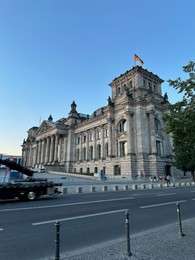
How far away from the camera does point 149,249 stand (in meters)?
4.87

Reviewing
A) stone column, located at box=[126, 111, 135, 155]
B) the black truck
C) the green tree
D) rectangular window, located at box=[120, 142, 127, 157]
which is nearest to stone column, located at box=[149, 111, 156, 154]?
stone column, located at box=[126, 111, 135, 155]

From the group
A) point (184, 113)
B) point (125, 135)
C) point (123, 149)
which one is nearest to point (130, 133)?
point (125, 135)

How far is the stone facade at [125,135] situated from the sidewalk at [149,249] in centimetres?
3356

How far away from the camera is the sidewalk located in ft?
14.7

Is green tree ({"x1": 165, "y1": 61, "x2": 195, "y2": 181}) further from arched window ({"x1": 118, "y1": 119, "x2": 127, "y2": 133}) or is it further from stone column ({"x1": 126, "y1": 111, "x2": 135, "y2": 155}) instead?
arched window ({"x1": 118, "y1": 119, "x2": 127, "y2": 133})

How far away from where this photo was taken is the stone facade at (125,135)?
47.2 meters

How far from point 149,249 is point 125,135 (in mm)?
46085

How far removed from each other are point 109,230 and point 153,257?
2736mm

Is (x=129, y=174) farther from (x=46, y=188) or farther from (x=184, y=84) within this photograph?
(x=184, y=84)

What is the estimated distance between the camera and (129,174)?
44750mm

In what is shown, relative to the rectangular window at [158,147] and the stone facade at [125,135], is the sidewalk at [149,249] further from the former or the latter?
the rectangular window at [158,147]

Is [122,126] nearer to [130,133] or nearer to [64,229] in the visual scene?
[130,133]

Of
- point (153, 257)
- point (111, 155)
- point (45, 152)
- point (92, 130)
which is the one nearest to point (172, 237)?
point (153, 257)

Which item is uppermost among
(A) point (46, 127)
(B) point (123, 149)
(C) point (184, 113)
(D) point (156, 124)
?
(A) point (46, 127)
